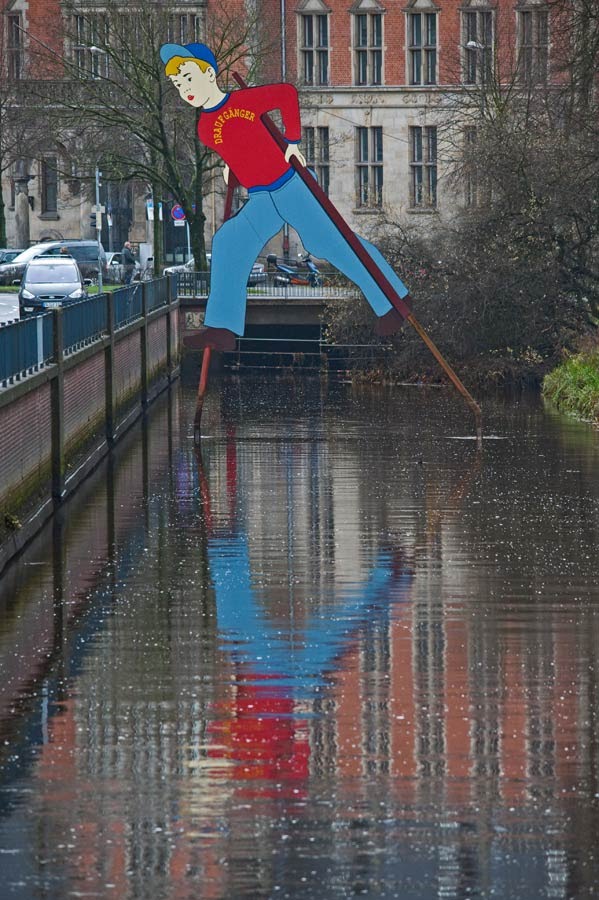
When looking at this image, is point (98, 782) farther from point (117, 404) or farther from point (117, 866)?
point (117, 404)

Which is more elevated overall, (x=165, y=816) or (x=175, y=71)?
(x=175, y=71)

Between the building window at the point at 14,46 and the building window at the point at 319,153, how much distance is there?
480 inches

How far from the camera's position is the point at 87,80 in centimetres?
5962

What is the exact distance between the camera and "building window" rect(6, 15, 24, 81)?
290 feet

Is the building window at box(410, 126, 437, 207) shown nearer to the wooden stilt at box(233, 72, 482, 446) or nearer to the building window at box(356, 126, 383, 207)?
the building window at box(356, 126, 383, 207)

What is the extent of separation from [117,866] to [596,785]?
2.62 metres

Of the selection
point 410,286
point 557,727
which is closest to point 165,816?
point 557,727

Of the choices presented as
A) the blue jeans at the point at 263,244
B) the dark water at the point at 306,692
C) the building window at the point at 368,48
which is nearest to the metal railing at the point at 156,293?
the blue jeans at the point at 263,244

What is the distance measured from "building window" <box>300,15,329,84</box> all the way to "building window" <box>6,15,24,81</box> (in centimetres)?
1174

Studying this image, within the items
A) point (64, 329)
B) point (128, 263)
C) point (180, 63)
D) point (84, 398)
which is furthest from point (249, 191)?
point (128, 263)

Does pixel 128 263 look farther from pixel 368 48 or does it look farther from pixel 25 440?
pixel 25 440

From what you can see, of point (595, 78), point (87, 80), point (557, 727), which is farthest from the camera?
point (87, 80)

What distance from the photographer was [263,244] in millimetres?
30281

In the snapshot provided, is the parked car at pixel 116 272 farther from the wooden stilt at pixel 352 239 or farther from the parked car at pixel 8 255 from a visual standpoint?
the wooden stilt at pixel 352 239
